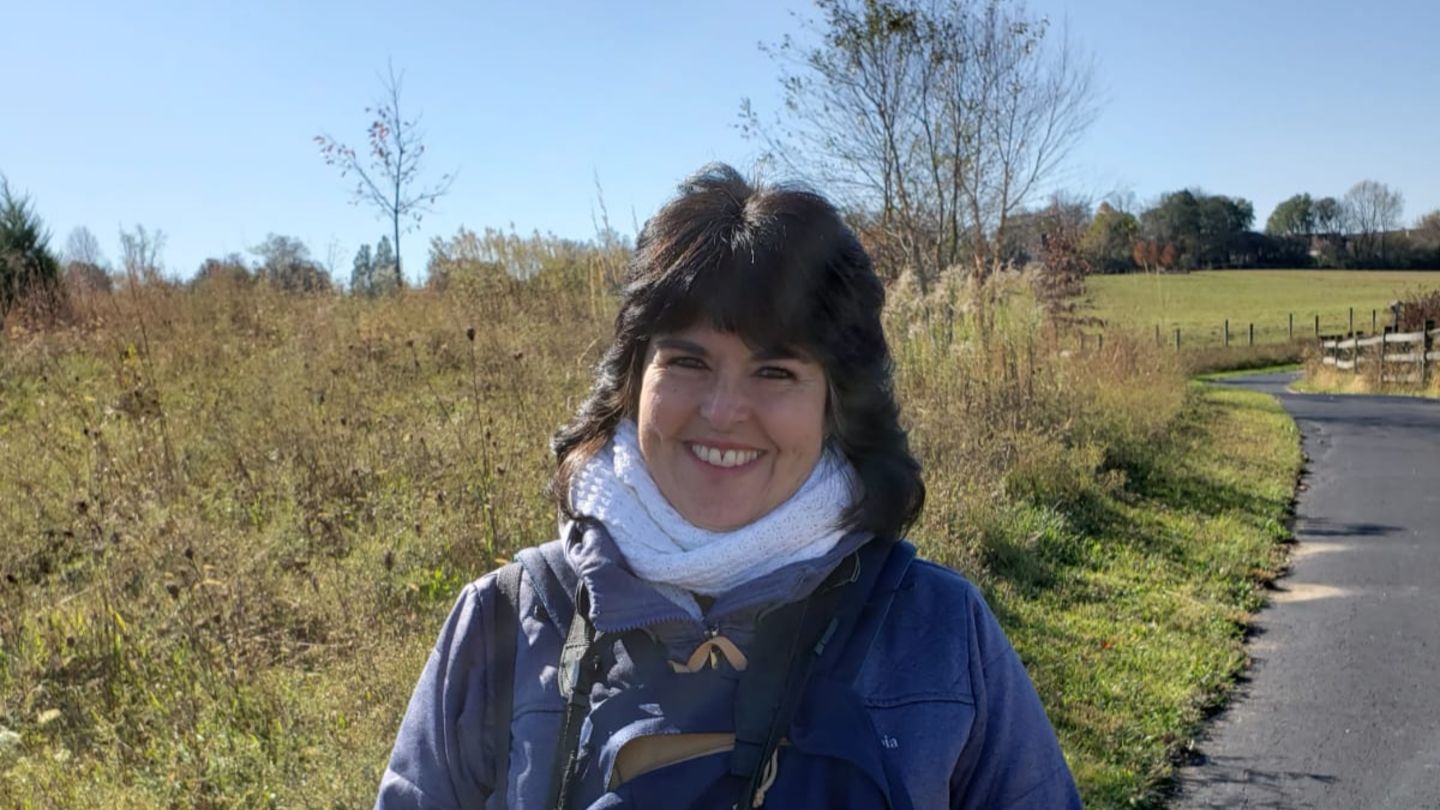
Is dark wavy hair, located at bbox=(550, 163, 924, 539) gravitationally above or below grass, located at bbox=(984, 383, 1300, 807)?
above

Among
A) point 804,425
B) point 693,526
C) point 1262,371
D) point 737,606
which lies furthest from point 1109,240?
point 737,606

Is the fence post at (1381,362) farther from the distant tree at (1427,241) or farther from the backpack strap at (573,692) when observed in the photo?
the distant tree at (1427,241)

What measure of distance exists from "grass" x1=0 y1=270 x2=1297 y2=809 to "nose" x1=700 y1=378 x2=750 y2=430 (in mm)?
2462

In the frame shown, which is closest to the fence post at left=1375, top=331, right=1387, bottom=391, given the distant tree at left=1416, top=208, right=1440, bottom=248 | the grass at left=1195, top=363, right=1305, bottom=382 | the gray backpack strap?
the grass at left=1195, top=363, right=1305, bottom=382

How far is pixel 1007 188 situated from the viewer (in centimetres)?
2000

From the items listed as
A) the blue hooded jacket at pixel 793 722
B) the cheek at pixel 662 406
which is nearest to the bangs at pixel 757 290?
the cheek at pixel 662 406

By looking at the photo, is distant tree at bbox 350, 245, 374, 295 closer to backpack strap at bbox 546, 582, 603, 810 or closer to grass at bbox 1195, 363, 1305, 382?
backpack strap at bbox 546, 582, 603, 810

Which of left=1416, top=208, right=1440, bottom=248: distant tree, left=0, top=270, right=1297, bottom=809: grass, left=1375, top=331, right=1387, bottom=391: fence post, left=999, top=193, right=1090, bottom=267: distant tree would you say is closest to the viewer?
left=0, top=270, right=1297, bottom=809: grass

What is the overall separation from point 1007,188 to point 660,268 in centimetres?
1893

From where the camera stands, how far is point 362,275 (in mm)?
15641

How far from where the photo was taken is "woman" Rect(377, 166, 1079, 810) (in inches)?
71.2

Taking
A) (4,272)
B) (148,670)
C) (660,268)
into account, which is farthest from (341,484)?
(4,272)

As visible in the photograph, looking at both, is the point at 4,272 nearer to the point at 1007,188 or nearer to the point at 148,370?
the point at 148,370

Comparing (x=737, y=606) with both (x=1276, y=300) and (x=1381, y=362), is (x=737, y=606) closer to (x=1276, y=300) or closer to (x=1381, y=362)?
(x=1381, y=362)
